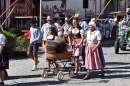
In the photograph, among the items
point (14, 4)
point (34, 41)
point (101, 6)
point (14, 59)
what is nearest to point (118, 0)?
point (101, 6)

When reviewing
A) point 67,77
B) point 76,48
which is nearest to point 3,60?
point 67,77

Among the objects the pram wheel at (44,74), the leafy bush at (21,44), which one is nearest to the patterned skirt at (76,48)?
the pram wheel at (44,74)

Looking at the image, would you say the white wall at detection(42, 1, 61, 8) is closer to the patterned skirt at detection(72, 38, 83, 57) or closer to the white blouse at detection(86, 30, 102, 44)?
the patterned skirt at detection(72, 38, 83, 57)

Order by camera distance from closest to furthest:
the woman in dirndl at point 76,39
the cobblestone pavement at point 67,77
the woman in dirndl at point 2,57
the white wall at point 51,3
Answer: the woman in dirndl at point 2,57 < the cobblestone pavement at point 67,77 < the woman in dirndl at point 76,39 < the white wall at point 51,3

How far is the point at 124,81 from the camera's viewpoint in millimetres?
9234

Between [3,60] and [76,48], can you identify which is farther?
[76,48]

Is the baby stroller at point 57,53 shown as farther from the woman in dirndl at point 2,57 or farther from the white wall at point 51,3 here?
the white wall at point 51,3

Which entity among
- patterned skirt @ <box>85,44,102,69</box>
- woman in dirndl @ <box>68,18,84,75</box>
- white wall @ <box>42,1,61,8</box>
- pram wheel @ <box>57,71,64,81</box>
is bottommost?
pram wheel @ <box>57,71,64,81</box>

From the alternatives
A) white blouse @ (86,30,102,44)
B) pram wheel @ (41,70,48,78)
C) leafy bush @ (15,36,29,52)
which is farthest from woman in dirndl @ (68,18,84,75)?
leafy bush @ (15,36,29,52)

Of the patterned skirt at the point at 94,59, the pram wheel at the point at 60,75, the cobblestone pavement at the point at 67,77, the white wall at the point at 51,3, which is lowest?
the cobblestone pavement at the point at 67,77

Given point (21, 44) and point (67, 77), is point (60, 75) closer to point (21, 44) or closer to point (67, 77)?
point (67, 77)

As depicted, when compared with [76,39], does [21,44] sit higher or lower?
lower

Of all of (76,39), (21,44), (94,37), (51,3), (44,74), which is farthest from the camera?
(51,3)

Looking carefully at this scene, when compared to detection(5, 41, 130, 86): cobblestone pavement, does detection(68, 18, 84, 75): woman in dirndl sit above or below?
above
